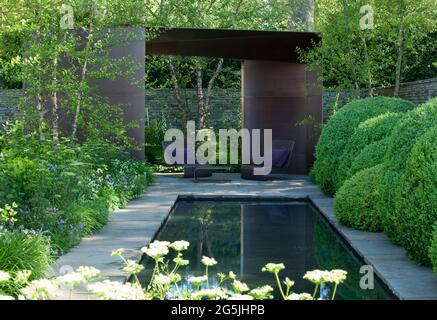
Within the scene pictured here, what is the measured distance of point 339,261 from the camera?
269 inches

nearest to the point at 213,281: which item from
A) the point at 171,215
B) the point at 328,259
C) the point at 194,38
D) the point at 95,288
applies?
the point at 328,259

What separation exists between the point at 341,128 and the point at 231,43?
3760mm

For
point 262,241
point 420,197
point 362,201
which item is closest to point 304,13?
point 362,201

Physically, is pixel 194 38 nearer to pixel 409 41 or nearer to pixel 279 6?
pixel 409 41

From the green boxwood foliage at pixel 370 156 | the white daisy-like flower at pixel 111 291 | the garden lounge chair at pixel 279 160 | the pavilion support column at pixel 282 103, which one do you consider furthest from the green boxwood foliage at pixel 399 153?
the pavilion support column at pixel 282 103

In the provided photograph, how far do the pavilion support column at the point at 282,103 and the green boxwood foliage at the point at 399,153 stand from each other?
8.36m

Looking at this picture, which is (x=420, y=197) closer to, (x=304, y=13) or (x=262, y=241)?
(x=262, y=241)

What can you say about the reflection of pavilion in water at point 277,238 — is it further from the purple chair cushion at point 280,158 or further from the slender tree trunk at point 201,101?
the slender tree trunk at point 201,101

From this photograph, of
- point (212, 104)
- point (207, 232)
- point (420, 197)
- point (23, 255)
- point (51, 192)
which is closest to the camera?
point (23, 255)

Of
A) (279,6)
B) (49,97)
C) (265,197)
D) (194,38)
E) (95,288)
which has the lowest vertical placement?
Answer: (265,197)

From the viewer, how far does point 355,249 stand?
7.03 m

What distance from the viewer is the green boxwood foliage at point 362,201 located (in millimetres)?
7855

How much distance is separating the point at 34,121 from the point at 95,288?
28.8 ft

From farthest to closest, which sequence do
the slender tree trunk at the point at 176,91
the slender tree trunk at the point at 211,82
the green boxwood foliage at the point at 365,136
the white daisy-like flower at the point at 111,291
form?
the slender tree trunk at the point at 211,82 < the slender tree trunk at the point at 176,91 < the green boxwood foliage at the point at 365,136 < the white daisy-like flower at the point at 111,291
